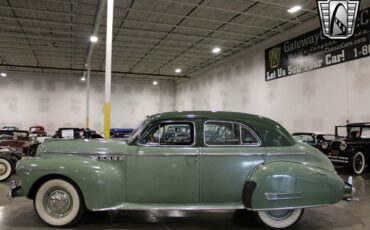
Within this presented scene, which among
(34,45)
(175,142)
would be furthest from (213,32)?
(175,142)

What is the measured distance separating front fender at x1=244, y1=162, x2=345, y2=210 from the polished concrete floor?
0.52 meters

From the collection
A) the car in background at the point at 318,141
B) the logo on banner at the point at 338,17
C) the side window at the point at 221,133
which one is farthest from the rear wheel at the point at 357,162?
the side window at the point at 221,133

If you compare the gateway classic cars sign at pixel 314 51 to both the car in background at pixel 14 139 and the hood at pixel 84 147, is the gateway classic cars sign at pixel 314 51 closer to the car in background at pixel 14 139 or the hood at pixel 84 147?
the hood at pixel 84 147

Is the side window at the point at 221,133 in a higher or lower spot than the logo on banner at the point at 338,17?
lower

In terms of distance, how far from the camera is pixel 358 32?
40.8 ft

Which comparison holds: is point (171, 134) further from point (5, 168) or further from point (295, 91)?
point (295, 91)

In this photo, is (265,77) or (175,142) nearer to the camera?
(175,142)

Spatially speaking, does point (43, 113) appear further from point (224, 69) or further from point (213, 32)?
point (213, 32)

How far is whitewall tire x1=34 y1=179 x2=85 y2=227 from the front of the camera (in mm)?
4605

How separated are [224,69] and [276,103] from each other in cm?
628

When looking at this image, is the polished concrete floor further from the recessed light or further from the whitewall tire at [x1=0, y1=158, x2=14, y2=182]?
the recessed light

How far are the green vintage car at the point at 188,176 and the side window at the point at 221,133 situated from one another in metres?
0.01

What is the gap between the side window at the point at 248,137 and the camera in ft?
15.6

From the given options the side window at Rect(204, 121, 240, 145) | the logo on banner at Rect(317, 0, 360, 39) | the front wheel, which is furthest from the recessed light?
the front wheel
